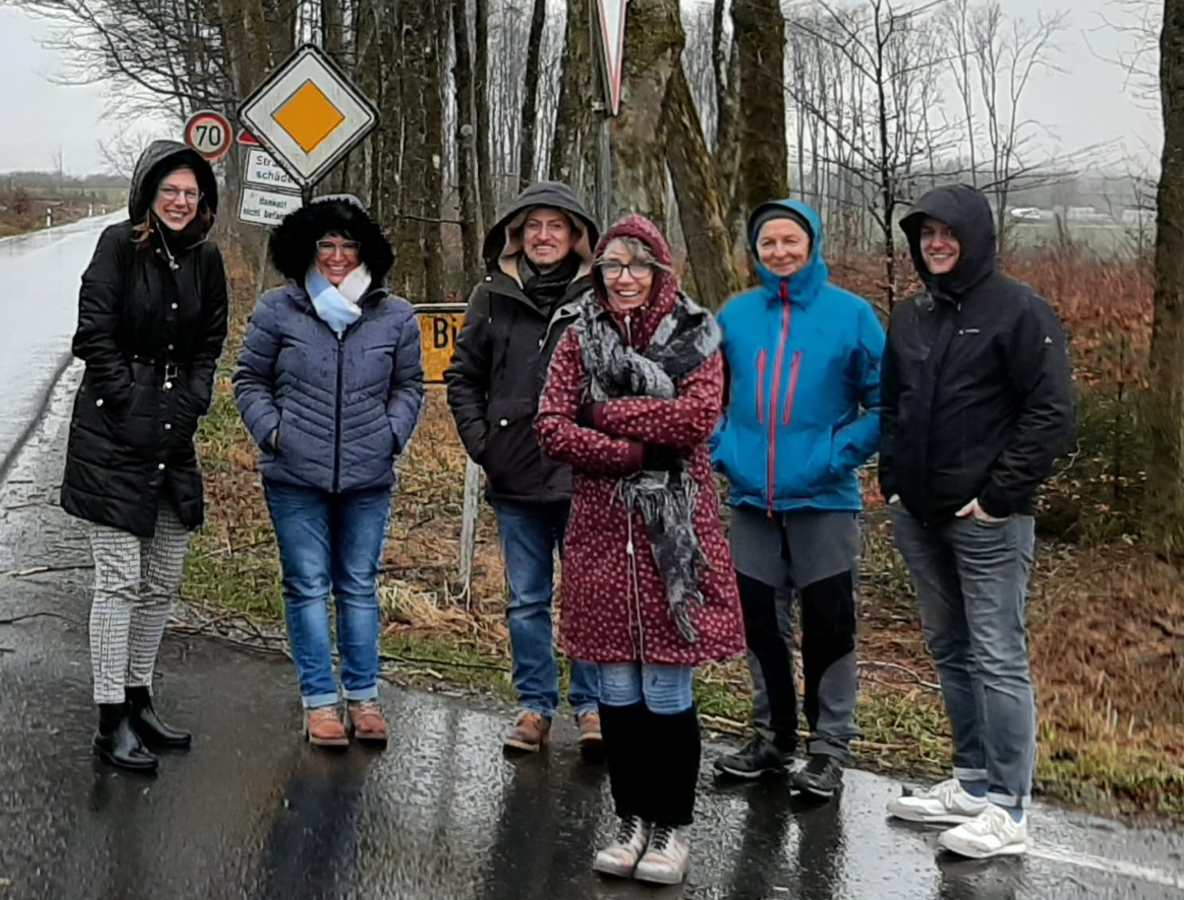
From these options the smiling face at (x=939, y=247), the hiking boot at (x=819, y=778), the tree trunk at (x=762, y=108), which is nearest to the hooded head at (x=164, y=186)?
the smiling face at (x=939, y=247)

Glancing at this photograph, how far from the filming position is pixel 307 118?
30.1 feet

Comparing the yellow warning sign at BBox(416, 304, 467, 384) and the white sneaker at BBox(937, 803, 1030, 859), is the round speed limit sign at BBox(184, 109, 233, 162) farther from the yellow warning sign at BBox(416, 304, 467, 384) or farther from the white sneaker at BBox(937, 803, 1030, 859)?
the white sneaker at BBox(937, 803, 1030, 859)

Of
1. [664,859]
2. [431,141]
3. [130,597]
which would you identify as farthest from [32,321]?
[664,859]

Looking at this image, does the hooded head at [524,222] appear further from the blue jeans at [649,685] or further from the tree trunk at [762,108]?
the tree trunk at [762,108]

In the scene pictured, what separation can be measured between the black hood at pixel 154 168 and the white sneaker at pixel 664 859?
289 centimetres

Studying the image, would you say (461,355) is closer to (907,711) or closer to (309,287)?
(309,287)

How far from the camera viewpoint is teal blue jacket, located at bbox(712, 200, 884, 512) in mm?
5355

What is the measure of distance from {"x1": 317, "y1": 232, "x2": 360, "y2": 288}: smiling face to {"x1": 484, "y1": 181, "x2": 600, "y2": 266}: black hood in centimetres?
55

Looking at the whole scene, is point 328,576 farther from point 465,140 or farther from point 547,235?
point 465,140

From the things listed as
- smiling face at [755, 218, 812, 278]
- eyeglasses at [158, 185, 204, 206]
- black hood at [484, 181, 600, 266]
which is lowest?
smiling face at [755, 218, 812, 278]

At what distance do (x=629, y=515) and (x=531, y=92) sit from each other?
18856mm

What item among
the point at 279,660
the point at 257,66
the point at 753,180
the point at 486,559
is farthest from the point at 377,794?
the point at 257,66

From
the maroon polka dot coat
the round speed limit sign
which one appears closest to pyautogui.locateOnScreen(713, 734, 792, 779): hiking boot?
the maroon polka dot coat

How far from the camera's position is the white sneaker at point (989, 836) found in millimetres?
4887
